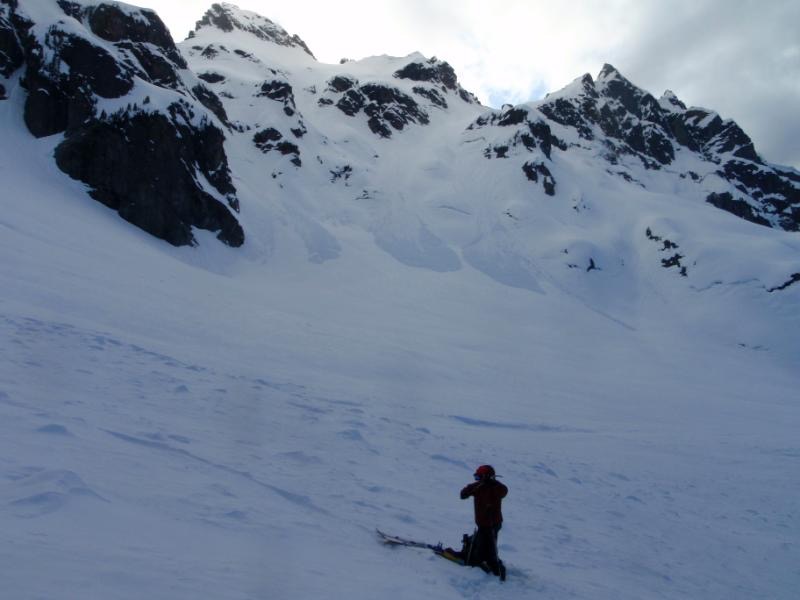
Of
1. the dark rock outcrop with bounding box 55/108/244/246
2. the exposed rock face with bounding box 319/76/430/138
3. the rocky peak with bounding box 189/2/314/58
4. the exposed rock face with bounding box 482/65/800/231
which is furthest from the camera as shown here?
the rocky peak with bounding box 189/2/314/58

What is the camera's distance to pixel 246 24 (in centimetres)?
10544

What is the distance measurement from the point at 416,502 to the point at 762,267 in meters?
47.2

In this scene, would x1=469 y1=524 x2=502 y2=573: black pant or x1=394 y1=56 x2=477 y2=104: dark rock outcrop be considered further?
x1=394 y1=56 x2=477 y2=104: dark rock outcrop

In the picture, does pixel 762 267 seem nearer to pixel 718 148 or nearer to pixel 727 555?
pixel 727 555

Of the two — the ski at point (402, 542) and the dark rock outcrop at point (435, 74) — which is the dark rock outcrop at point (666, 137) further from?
the ski at point (402, 542)

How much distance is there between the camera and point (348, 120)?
71.8 meters

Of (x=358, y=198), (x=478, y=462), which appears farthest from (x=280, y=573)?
(x=358, y=198)

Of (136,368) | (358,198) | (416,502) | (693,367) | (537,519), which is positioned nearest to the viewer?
(416,502)

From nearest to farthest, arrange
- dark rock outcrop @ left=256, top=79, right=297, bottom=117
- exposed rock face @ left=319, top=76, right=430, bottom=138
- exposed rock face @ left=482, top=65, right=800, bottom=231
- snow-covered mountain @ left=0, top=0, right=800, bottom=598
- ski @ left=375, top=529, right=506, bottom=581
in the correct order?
1. snow-covered mountain @ left=0, top=0, right=800, bottom=598
2. ski @ left=375, top=529, right=506, bottom=581
3. dark rock outcrop @ left=256, top=79, right=297, bottom=117
4. exposed rock face @ left=482, top=65, right=800, bottom=231
5. exposed rock face @ left=319, top=76, right=430, bottom=138

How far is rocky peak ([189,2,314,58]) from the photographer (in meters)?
101

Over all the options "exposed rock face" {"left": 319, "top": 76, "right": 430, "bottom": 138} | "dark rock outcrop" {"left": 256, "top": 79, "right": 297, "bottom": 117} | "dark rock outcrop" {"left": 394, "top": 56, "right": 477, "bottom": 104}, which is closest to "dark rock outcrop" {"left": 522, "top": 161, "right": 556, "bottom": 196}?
"exposed rock face" {"left": 319, "top": 76, "right": 430, "bottom": 138}

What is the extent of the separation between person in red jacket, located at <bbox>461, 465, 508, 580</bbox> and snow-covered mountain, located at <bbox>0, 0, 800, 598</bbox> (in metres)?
0.36

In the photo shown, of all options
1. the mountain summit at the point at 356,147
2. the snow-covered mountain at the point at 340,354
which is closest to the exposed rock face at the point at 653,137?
the mountain summit at the point at 356,147

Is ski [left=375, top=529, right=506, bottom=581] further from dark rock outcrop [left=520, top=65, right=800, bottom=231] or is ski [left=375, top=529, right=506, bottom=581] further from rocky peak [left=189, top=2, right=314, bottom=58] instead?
rocky peak [left=189, top=2, right=314, bottom=58]
